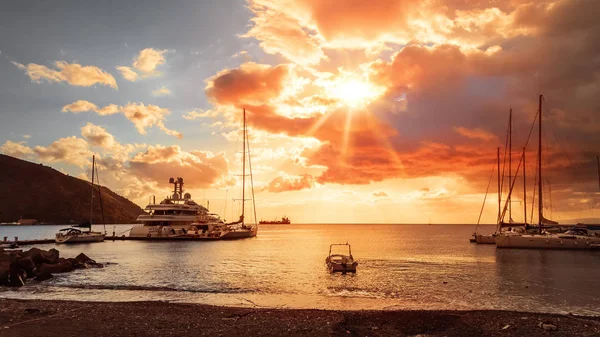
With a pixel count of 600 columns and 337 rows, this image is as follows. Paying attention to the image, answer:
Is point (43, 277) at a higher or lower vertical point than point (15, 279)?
lower

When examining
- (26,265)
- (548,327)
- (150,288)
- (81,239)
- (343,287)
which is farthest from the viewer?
(81,239)

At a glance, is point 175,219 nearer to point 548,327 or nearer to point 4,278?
point 4,278

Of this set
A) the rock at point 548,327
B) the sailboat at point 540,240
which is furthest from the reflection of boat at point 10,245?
the sailboat at point 540,240

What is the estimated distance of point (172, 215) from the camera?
123 m

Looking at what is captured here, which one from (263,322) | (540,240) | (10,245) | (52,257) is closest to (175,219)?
(10,245)

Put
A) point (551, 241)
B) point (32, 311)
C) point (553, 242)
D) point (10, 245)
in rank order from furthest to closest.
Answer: point (10, 245)
point (551, 241)
point (553, 242)
point (32, 311)

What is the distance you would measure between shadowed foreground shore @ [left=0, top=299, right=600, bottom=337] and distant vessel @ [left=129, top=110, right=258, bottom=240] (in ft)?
314

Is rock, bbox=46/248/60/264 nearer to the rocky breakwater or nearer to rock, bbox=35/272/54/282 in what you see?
the rocky breakwater

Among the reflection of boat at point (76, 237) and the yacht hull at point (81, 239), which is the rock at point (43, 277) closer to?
the reflection of boat at point (76, 237)

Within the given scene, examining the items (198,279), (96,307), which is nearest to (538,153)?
(198,279)

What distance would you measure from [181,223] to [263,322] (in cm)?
10864

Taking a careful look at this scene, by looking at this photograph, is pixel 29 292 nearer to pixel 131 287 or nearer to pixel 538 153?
pixel 131 287

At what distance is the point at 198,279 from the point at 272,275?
7922 mm

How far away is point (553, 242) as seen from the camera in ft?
249
